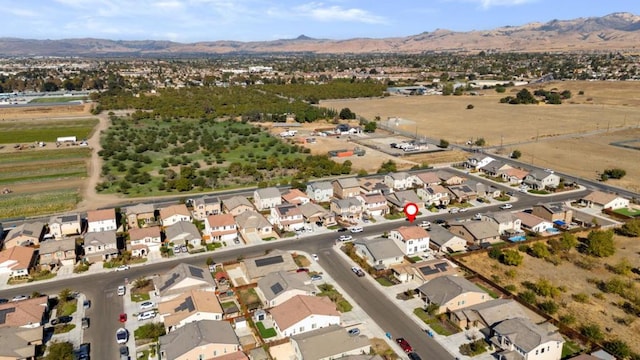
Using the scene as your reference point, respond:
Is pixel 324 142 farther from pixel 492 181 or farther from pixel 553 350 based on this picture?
pixel 553 350

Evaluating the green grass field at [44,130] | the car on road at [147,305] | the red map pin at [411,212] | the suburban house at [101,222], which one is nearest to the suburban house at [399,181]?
the red map pin at [411,212]

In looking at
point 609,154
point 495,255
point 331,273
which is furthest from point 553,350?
point 609,154

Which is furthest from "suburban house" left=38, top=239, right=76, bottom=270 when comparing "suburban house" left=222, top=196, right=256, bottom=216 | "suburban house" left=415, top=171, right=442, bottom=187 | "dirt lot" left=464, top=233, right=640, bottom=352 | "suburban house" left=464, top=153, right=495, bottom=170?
"suburban house" left=464, top=153, right=495, bottom=170

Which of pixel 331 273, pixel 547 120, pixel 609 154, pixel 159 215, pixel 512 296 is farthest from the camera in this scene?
pixel 547 120

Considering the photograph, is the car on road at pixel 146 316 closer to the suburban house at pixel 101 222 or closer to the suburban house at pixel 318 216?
the suburban house at pixel 101 222

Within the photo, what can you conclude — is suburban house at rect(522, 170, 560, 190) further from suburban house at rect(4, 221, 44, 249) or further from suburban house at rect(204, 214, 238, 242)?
suburban house at rect(4, 221, 44, 249)

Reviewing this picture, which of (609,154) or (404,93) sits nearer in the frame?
(609,154)

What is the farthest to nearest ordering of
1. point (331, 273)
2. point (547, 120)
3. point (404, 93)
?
point (404, 93), point (547, 120), point (331, 273)

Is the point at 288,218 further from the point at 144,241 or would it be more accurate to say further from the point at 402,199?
the point at 144,241
